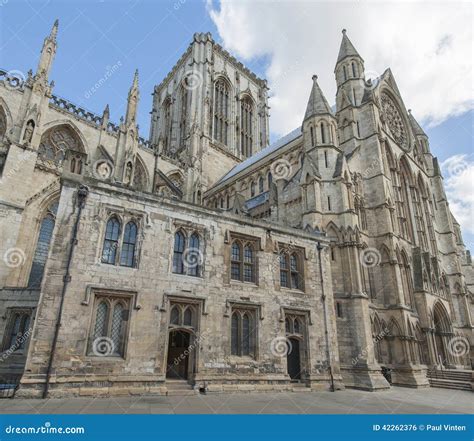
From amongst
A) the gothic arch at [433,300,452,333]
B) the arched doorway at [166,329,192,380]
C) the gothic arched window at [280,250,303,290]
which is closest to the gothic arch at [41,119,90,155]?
the gothic arched window at [280,250,303,290]

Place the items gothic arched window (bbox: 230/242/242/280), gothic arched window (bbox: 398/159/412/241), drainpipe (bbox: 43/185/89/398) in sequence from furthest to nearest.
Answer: gothic arched window (bbox: 398/159/412/241)
gothic arched window (bbox: 230/242/242/280)
drainpipe (bbox: 43/185/89/398)

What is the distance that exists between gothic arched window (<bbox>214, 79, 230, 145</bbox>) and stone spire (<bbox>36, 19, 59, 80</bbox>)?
25859mm

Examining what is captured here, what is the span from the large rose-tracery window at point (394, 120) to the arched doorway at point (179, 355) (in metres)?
27.6

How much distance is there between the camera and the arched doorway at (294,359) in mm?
15055

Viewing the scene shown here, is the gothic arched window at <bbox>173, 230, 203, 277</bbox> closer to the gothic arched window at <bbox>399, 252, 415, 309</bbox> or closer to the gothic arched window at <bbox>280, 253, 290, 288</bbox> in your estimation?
the gothic arched window at <bbox>280, 253, 290, 288</bbox>

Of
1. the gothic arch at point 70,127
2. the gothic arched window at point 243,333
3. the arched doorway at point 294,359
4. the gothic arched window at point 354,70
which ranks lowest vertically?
the arched doorway at point 294,359

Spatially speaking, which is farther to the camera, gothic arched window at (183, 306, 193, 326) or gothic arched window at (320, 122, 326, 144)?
gothic arched window at (320, 122, 326, 144)

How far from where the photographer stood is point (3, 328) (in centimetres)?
1589

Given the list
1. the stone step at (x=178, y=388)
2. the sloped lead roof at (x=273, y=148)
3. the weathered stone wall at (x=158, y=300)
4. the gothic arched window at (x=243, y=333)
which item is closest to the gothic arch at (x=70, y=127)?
the sloped lead roof at (x=273, y=148)

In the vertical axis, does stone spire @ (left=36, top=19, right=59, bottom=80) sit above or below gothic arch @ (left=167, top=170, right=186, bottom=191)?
above

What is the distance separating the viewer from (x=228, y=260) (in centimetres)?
1457

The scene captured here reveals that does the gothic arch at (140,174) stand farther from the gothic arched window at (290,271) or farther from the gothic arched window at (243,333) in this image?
the gothic arched window at (243,333)

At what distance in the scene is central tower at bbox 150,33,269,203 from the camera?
150ft

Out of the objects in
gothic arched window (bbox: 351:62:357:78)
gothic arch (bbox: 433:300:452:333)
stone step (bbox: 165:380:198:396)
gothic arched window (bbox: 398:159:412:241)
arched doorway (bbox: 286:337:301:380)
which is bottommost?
stone step (bbox: 165:380:198:396)
